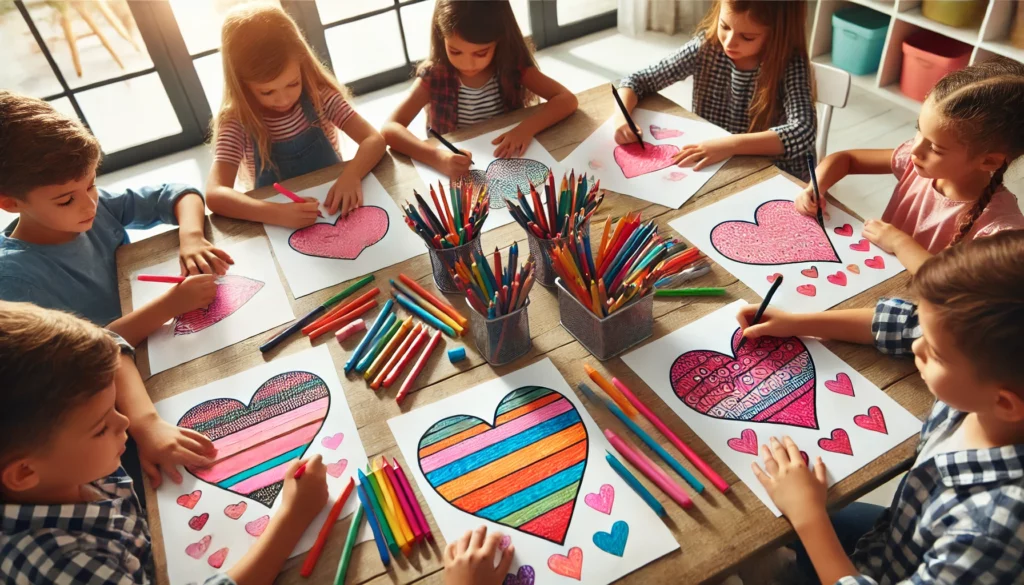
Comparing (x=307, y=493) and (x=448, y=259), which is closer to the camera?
(x=307, y=493)

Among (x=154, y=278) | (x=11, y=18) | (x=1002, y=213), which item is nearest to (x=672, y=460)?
(x=1002, y=213)

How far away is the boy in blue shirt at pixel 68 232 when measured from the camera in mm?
1169

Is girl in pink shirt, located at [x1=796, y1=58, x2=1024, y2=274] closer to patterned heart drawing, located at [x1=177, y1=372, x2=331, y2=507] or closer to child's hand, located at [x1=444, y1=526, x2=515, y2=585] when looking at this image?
child's hand, located at [x1=444, y1=526, x2=515, y2=585]

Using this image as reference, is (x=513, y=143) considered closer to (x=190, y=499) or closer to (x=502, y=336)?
(x=502, y=336)

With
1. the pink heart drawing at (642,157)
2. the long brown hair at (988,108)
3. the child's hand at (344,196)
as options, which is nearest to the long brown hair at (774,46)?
the pink heart drawing at (642,157)

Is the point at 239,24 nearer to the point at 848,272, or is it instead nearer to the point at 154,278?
the point at 154,278

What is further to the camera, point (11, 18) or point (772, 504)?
point (11, 18)

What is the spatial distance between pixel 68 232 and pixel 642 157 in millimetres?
1104

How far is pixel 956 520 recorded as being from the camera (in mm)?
770

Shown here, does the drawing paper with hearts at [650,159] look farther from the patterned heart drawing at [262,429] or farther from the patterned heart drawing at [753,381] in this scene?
the patterned heart drawing at [262,429]

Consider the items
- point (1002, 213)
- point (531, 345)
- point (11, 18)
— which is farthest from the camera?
point (11, 18)

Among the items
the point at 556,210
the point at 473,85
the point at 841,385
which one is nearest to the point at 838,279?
the point at 841,385

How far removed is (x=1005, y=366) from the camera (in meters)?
0.73

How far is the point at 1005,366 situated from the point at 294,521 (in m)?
0.79
